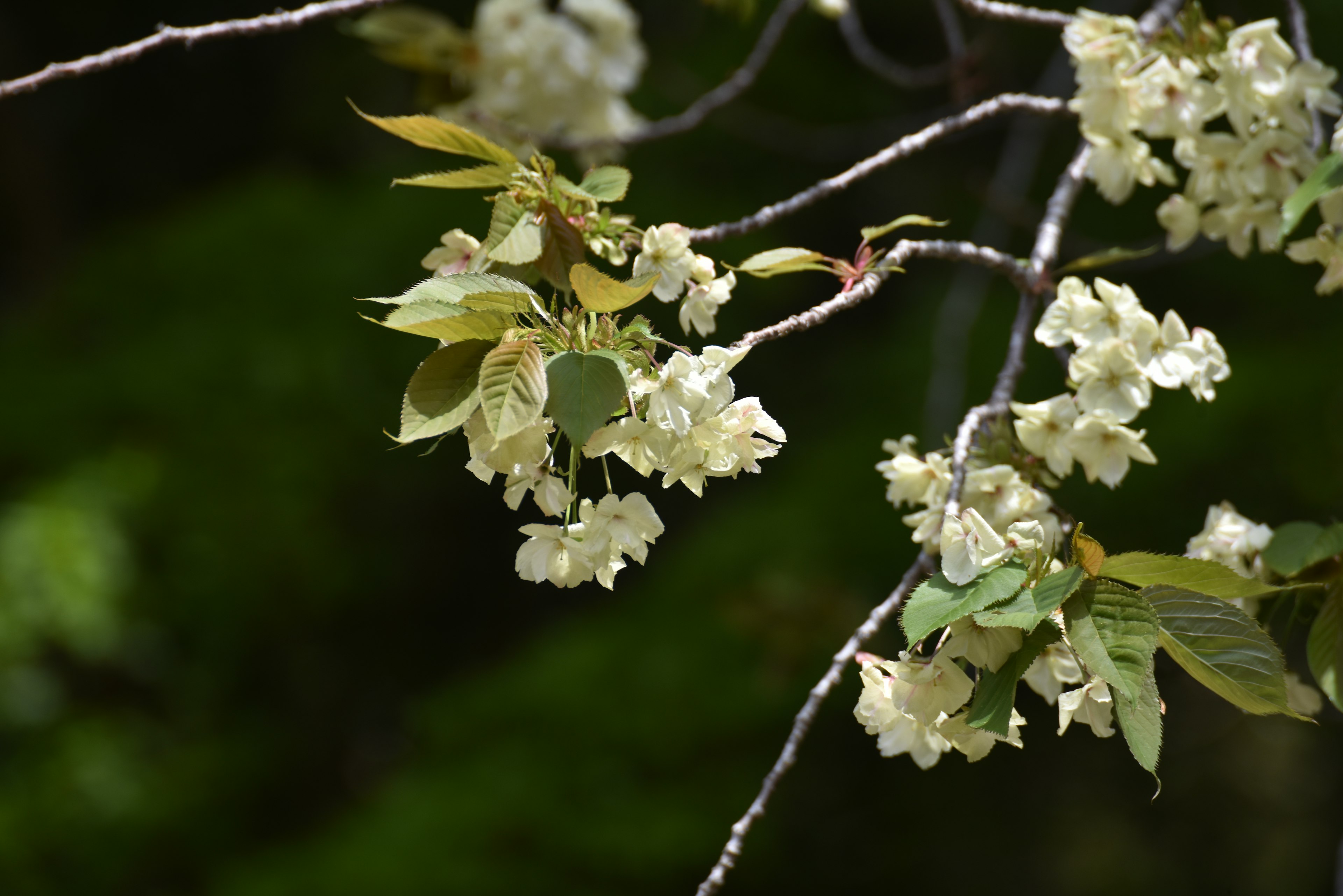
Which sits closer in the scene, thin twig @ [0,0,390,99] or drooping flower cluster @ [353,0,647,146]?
thin twig @ [0,0,390,99]

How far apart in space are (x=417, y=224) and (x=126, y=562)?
45.0 inches

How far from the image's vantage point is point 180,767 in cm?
230

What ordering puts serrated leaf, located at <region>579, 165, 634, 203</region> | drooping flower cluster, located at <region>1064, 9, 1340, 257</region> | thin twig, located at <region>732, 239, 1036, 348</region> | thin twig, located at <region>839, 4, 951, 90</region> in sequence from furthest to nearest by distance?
thin twig, located at <region>839, 4, 951, 90</region> < drooping flower cluster, located at <region>1064, 9, 1340, 257</region> < serrated leaf, located at <region>579, 165, 634, 203</region> < thin twig, located at <region>732, 239, 1036, 348</region>

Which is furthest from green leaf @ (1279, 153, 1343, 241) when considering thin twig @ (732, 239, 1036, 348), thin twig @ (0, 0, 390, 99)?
thin twig @ (0, 0, 390, 99)

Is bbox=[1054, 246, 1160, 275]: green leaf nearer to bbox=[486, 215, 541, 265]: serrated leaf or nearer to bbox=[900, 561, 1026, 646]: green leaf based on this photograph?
bbox=[900, 561, 1026, 646]: green leaf

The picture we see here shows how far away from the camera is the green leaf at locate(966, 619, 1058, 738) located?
57 centimetres

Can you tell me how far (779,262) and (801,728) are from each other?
1.07 feet

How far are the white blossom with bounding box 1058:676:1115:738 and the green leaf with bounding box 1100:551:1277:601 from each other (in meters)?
0.07

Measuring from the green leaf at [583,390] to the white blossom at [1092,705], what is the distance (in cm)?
33

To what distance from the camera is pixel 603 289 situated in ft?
1.86

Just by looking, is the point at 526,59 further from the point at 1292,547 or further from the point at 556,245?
the point at 1292,547

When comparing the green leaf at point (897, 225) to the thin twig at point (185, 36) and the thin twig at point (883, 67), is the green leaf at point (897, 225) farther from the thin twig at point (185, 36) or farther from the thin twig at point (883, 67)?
the thin twig at point (883, 67)

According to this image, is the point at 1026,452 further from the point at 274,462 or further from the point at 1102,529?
the point at 274,462

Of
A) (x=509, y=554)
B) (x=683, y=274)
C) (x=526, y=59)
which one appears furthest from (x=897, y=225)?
(x=509, y=554)
